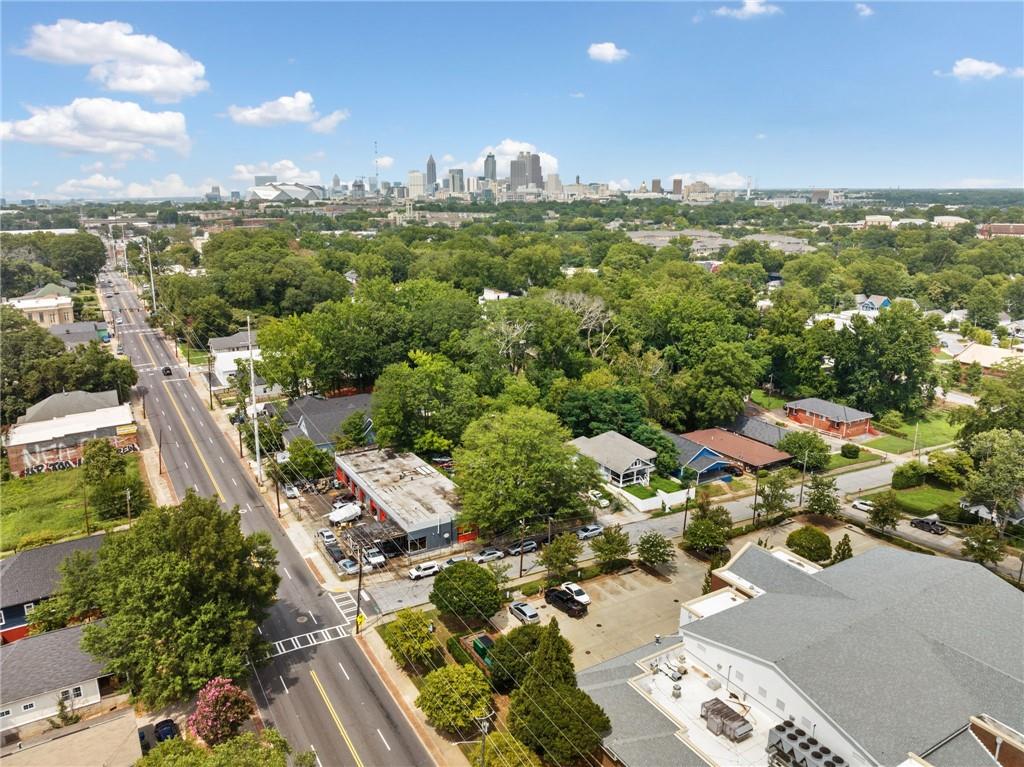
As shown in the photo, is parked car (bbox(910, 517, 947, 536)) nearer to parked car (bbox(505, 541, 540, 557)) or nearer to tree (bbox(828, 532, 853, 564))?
tree (bbox(828, 532, 853, 564))

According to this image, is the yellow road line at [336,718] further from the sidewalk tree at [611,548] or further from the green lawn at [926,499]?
the green lawn at [926,499]

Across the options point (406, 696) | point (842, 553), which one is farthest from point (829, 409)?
point (406, 696)

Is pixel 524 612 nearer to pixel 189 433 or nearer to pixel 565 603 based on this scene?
pixel 565 603

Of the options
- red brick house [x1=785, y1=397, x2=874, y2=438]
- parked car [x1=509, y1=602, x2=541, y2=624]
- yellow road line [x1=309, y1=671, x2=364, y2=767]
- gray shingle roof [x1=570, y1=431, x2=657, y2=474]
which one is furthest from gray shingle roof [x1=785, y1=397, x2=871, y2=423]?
yellow road line [x1=309, y1=671, x2=364, y2=767]

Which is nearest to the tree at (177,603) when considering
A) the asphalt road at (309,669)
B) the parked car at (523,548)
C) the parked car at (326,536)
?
the asphalt road at (309,669)

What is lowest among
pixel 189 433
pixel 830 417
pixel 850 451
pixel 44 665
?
pixel 850 451
